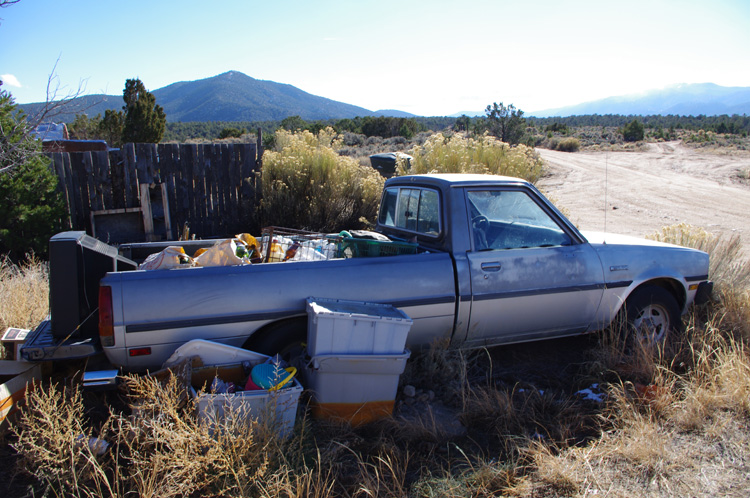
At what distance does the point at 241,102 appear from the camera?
136125mm

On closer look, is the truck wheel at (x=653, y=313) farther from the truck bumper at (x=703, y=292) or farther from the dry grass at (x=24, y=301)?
the dry grass at (x=24, y=301)

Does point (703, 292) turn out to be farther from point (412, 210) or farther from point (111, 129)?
point (111, 129)

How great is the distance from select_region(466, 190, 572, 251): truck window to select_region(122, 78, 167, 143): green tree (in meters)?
28.0

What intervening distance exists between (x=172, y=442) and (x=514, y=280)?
8.93ft

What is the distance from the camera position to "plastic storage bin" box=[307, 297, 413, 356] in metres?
3.18

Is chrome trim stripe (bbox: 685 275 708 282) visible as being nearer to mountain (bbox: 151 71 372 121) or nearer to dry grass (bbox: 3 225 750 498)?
dry grass (bbox: 3 225 750 498)

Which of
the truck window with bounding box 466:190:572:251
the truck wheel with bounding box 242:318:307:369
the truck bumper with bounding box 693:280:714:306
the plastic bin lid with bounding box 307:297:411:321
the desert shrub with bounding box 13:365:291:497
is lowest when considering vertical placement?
the desert shrub with bounding box 13:365:291:497

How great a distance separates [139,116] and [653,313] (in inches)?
1186

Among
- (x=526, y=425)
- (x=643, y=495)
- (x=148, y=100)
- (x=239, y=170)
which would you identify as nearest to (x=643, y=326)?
(x=526, y=425)

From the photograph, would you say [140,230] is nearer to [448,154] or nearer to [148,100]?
[448,154]

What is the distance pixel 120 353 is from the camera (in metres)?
3.22

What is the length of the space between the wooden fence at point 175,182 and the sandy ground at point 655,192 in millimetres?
5991

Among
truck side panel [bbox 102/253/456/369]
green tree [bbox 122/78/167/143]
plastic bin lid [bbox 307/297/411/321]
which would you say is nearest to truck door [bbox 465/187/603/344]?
truck side panel [bbox 102/253/456/369]

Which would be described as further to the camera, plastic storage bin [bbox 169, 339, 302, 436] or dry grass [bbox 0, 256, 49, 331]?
dry grass [bbox 0, 256, 49, 331]
